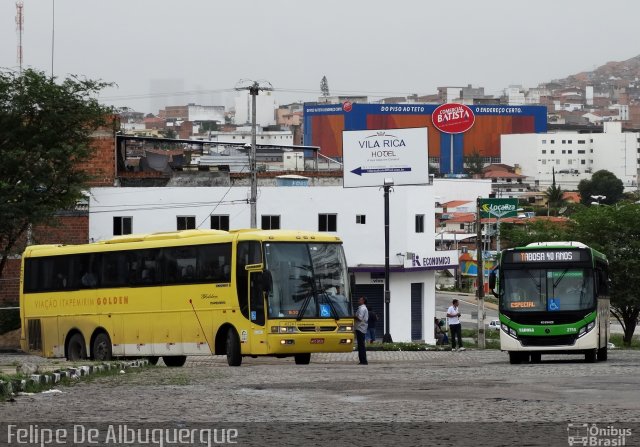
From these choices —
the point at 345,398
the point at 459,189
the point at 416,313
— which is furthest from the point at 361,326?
the point at 459,189

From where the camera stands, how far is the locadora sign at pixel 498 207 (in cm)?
4916

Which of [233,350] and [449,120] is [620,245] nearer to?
[233,350]

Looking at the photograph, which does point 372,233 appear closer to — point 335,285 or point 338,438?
point 335,285

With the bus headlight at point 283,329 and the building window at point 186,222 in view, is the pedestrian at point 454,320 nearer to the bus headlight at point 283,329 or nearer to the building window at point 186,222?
the bus headlight at point 283,329

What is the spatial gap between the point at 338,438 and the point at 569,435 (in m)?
2.03

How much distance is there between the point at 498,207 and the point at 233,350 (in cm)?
2193

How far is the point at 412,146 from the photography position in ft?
214

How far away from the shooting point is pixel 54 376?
66.9 ft

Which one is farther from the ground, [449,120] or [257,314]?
[449,120]

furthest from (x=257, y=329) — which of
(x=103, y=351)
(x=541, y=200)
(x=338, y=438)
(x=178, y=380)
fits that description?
(x=541, y=200)

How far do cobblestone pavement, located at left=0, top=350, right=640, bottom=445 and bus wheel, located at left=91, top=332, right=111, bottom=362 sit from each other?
9.61m

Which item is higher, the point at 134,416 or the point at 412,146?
the point at 412,146

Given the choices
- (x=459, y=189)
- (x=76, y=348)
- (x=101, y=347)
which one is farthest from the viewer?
(x=459, y=189)

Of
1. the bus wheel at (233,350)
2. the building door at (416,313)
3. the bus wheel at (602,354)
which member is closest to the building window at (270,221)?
the building door at (416,313)
